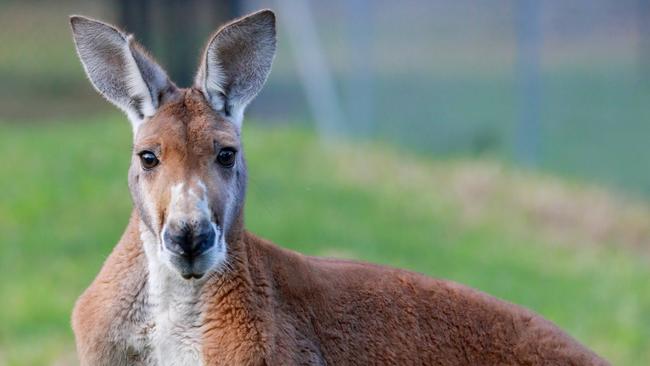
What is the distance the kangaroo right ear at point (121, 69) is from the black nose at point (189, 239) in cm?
63

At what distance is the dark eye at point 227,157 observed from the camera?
505 cm

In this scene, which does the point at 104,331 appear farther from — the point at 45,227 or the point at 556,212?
the point at 556,212

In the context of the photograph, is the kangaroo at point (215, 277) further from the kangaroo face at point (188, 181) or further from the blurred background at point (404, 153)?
the blurred background at point (404, 153)

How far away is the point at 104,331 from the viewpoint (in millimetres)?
5102

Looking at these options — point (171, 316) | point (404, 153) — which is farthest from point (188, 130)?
point (404, 153)

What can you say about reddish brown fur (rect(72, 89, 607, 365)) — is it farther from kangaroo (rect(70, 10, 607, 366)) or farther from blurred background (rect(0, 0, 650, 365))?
blurred background (rect(0, 0, 650, 365))

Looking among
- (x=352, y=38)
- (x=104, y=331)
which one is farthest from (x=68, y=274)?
(x=352, y=38)

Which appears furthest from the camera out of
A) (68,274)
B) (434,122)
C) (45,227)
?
(434,122)

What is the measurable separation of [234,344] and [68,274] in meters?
5.42

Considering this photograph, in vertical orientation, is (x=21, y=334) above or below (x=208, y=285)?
below

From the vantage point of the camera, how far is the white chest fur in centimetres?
511

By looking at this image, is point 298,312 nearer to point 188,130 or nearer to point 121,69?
point 188,130

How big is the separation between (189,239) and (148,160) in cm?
46

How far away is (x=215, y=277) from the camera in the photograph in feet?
16.9
